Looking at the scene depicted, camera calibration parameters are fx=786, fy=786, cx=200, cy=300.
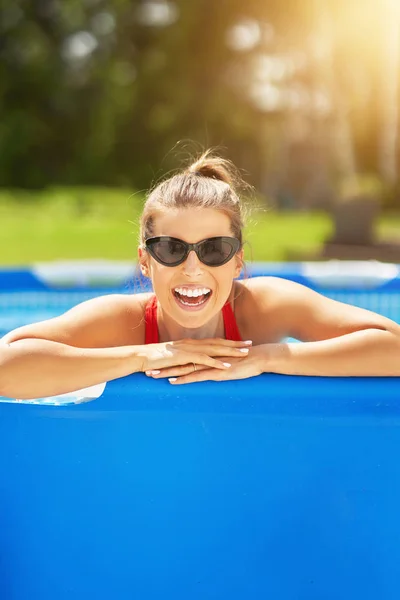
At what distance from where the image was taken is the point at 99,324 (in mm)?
2299

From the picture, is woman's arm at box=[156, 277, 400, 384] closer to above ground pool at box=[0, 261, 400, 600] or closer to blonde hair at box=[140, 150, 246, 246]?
above ground pool at box=[0, 261, 400, 600]

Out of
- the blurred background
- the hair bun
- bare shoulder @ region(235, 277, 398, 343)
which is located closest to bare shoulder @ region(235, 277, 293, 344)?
bare shoulder @ region(235, 277, 398, 343)

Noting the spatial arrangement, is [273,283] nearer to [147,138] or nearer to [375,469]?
[375,469]

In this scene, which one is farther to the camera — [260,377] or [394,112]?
[394,112]

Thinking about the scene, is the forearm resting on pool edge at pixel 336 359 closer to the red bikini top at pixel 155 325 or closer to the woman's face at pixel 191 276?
the woman's face at pixel 191 276

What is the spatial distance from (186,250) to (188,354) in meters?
0.33

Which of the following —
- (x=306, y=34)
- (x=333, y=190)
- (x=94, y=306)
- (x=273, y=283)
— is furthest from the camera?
(x=333, y=190)

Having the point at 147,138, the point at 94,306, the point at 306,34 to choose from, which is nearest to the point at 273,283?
the point at 94,306

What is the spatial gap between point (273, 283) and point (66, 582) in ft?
3.69

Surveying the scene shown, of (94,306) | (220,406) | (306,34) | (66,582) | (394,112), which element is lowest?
(66,582)

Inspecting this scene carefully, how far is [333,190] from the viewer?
83.9 feet

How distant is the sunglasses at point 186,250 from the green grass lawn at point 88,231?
11.4 ft

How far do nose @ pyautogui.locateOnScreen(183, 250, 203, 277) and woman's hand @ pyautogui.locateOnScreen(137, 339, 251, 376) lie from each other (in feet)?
0.69

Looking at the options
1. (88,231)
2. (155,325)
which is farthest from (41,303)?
(88,231)
